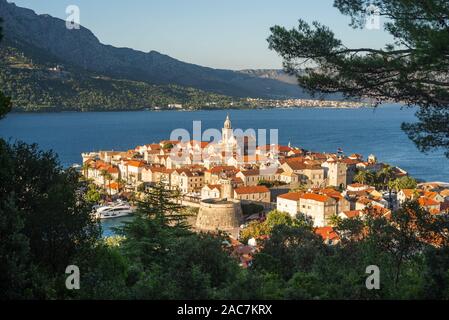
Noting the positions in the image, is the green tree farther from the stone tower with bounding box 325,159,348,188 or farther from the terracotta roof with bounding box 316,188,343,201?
the stone tower with bounding box 325,159,348,188

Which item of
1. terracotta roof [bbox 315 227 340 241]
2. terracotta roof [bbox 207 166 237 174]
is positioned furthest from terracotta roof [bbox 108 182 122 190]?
terracotta roof [bbox 315 227 340 241]

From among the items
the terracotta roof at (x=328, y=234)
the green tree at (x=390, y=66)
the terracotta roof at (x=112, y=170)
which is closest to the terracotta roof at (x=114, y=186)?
the terracotta roof at (x=112, y=170)

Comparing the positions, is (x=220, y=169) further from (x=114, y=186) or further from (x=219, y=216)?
(x=219, y=216)

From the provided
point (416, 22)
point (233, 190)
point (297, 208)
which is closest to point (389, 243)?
point (416, 22)

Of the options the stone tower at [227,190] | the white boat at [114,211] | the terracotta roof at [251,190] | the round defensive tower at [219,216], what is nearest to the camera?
the round defensive tower at [219,216]

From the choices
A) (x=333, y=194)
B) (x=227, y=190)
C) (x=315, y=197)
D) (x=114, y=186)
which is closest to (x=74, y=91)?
(x=114, y=186)

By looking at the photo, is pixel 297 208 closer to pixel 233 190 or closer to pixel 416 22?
pixel 233 190

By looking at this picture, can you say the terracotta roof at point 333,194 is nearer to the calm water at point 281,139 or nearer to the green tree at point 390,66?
the calm water at point 281,139

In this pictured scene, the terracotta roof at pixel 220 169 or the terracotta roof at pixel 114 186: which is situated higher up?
the terracotta roof at pixel 220 169
